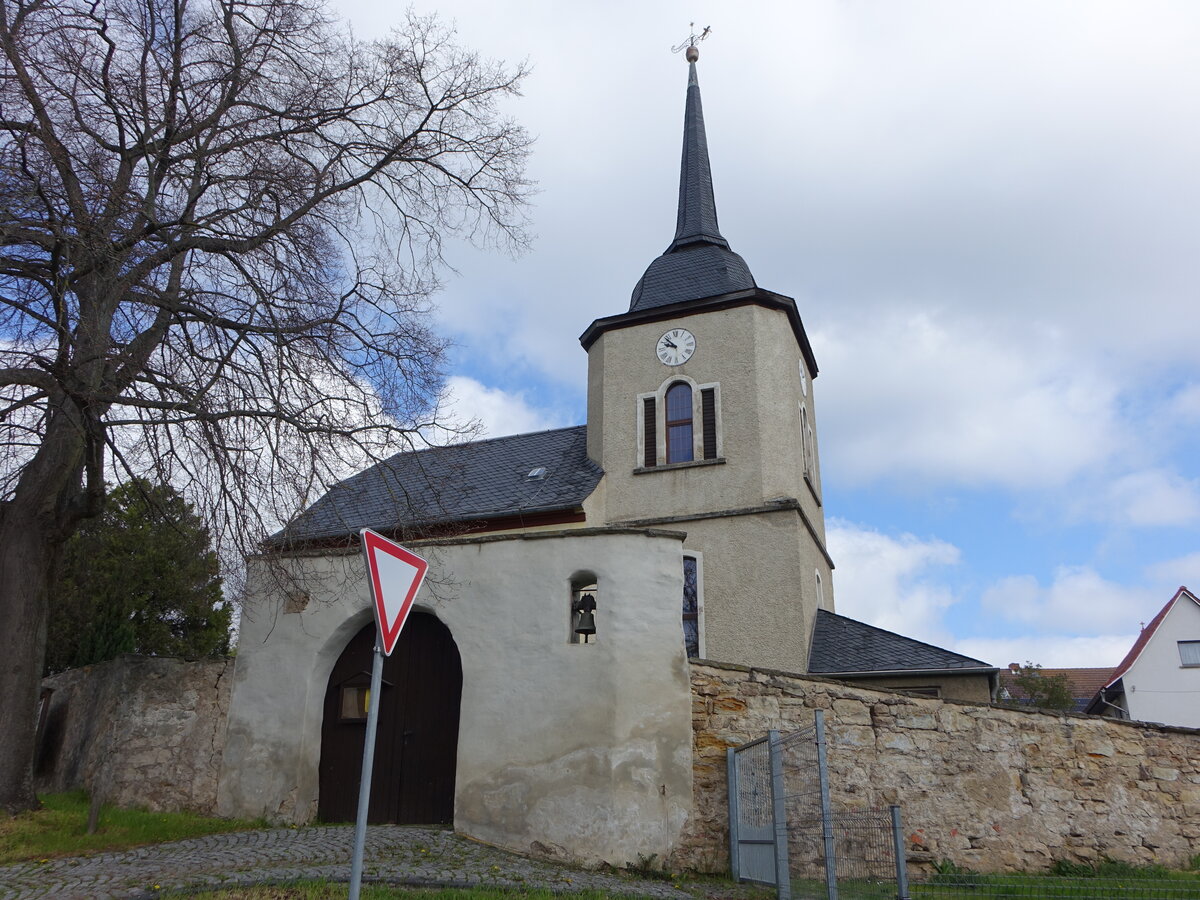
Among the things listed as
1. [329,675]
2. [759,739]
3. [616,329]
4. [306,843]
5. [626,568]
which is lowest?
[306,843]

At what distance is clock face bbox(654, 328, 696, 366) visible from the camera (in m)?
17.7

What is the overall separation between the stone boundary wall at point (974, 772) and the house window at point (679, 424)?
7274 mm

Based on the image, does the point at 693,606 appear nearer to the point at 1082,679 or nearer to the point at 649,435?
the point at 649,435

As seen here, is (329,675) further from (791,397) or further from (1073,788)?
(791,397)

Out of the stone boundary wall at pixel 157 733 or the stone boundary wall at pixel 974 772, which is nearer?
the stone boundary wall at pixel 974 772

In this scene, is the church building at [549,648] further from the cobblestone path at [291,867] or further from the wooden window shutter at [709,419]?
the cobblestone path at [291,867]

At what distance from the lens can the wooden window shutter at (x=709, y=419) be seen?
16.8 m

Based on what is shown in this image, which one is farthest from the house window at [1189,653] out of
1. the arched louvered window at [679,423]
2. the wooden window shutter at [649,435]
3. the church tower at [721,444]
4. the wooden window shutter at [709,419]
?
the wooden window shutter at [649,435]

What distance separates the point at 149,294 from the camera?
31.5ft

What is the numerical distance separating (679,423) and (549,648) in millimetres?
7910

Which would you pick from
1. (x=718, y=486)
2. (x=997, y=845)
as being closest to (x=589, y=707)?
(x=997, y=845)

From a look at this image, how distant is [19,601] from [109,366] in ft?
9.00

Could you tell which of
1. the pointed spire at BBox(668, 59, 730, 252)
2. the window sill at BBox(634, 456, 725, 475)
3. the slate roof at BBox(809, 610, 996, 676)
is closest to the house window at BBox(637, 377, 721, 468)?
the window sill at BBox(634, 456, 725, 475)

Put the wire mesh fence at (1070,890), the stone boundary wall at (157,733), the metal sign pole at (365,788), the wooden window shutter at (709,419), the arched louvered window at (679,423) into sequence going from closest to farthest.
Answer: the metal sign pole at (365,788), the wire mesh fence at (1070,890), the stone boundary wall at (157,733), the wooden window shutter at (709,419), the arched louvered window at (679,423)
